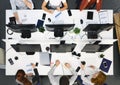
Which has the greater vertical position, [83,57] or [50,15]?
[50,15]

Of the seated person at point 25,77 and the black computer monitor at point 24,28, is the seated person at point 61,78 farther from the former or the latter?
the black computer monitor at point 24,28

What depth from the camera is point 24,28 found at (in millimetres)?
2707

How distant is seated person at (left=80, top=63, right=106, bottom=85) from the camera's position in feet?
9.29

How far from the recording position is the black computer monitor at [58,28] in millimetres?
2672

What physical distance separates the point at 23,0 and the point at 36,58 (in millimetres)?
632

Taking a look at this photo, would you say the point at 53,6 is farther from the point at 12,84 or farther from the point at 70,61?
the point at 12,84

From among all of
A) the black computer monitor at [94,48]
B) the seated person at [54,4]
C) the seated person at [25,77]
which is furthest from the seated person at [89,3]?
the seated person at [25,77]

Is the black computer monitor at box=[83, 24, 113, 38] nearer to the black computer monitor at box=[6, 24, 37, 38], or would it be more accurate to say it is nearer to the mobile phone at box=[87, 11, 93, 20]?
the mobile phone at box=[87, 11, 93, 20]

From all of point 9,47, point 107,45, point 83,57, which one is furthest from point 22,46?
point 107,45

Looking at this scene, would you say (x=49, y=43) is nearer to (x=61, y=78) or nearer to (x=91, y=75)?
(x=61, y=78)

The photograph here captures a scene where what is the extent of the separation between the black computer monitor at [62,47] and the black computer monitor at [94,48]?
14 centimetres

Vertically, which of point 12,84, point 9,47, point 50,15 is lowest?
point 12,84

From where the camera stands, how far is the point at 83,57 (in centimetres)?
300

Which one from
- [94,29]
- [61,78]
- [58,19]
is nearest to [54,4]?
[58,19]
